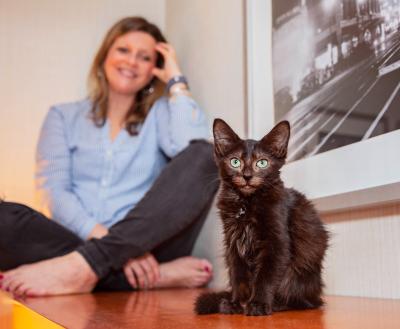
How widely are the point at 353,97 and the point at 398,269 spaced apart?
373 mm

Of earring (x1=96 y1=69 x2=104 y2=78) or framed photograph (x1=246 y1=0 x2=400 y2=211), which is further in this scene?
earring (x1=96 y1=69 x2=104 y2=78)

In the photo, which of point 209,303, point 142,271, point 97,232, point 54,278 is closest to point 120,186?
point 97,232

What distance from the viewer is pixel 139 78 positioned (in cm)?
205

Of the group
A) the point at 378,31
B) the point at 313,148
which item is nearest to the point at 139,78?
the point at 313,148

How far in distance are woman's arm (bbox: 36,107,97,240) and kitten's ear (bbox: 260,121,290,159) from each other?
0.98 m

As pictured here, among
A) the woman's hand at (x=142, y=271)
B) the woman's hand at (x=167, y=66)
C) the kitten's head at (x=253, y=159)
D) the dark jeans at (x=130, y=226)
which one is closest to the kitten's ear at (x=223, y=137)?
the kitten's head at (x=253, y=159)

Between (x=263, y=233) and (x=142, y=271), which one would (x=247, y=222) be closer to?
(x=263, y=233)

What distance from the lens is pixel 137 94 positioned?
216cm

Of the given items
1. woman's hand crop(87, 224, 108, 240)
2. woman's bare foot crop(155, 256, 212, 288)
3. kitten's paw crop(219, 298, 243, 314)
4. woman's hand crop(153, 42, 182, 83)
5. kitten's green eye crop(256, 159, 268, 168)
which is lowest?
woman's bare foot crop(155, 256, 212, 288)

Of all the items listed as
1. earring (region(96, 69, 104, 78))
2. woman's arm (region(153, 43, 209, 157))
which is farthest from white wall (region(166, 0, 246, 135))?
earring (region(96, 69, 104, 78))

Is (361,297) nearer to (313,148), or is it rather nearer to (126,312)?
(313,148)

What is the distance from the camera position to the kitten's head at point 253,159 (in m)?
0.85

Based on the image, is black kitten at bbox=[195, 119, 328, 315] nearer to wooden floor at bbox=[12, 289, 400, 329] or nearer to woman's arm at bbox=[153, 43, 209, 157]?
wooden floor at bbox=[12, 289, 400, 329]

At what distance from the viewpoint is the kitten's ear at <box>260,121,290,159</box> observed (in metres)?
0.87
